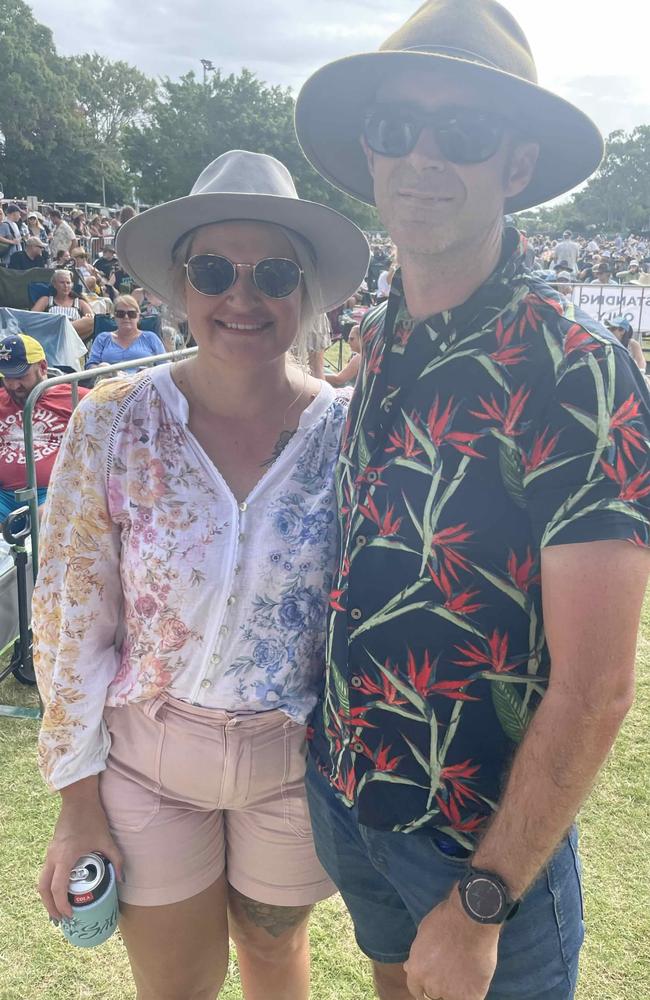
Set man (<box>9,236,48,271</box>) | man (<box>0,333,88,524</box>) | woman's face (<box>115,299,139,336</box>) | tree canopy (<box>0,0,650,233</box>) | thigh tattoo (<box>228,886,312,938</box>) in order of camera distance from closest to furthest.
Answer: thigh tattoo (<box>228,886,312,938</box>) < man (<box>0,333,88,524</box>) < woman's face (<box>115,299,139,336</box>) < man (<box>9,236,48,271</box>) < tree canopy (<box>0,0,650,233</box>)

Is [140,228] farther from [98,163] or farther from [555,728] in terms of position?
[98,163]

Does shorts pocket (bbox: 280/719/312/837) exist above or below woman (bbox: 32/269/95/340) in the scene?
below

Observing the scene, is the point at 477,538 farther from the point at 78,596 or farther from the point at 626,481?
the point at 78,596

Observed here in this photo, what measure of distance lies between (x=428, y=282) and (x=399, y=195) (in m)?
0.18

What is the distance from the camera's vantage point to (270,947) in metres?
1.76

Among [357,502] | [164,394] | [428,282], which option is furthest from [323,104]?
[357,502]

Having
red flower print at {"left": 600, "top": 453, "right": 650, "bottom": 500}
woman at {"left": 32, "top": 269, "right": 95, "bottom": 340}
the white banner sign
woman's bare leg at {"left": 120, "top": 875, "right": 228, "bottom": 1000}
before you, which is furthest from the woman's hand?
the white banner sign

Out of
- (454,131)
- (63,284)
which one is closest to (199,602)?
(454,131)

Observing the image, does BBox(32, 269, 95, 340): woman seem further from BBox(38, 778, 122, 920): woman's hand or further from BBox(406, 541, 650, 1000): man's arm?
BBox(406, 541, 650, 1000): man's arm

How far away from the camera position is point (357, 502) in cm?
135

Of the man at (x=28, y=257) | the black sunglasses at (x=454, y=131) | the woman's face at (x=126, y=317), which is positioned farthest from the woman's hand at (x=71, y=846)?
the man at (x=28, y=257)

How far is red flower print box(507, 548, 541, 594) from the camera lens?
1.14 m

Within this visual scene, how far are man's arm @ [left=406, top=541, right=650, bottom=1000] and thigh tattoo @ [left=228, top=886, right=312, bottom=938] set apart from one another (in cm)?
57

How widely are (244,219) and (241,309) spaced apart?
0.23 metres
